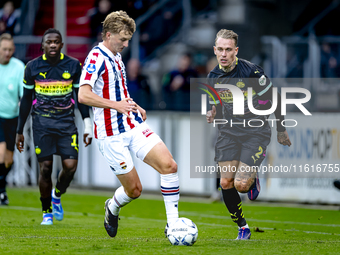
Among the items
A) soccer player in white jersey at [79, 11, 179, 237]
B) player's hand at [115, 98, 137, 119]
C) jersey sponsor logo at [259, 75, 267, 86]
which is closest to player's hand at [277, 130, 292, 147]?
jersey sponsor logo at [259, 75, 267, 86]

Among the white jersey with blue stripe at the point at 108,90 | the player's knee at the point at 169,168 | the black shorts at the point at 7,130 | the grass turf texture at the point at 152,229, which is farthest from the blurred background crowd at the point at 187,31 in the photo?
the player's knee at the point at 169,168

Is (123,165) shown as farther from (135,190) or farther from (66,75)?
(66,75)

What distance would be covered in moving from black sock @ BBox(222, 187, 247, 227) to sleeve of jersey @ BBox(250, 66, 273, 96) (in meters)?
1.13

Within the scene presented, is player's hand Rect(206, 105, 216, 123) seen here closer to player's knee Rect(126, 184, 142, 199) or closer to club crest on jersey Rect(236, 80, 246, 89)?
club crest on jersey Rect(236, 80, 246, 89)

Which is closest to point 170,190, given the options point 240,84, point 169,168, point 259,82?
point 169,168

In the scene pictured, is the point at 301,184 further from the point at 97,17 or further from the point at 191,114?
the point at 97,17

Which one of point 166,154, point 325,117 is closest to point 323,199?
point 325,117

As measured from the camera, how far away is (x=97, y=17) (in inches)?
613

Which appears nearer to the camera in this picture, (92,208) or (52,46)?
(52,46)

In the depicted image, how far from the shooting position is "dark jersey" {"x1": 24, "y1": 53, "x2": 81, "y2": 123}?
302 inches

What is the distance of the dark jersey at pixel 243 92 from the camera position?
268 inches

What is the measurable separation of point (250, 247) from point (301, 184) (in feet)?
16.8

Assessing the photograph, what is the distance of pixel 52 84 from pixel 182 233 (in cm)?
284

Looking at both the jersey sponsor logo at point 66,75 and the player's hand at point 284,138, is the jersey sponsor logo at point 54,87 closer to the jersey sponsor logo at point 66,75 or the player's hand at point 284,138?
the jersey sponsor logo at point 66,75
